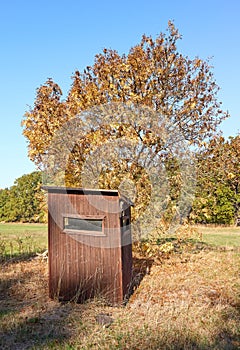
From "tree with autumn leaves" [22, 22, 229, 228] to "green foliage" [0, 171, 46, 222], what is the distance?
25.5m

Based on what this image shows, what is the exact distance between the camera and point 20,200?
35.1 meters

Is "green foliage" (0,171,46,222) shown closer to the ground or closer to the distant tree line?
the distant tree line

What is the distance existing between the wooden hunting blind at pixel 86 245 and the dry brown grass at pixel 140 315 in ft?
0.92

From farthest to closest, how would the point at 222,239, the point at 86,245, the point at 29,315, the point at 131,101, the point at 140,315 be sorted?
the point at 222,239, the point at 131,101, the point at 86,245, the point at 140,315, the point at 29,315

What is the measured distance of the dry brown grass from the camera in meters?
4.18

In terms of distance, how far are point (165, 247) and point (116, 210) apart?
9.22 feet

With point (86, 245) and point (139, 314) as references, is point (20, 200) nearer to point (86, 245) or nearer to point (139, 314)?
point (86, 245)

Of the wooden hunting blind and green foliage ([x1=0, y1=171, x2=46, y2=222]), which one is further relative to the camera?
green foliage ([x1=0, y1=171, x2=46, y2=222])

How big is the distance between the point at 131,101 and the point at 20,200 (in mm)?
29088

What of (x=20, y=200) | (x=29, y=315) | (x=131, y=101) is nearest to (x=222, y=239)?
(x=131, y=101)

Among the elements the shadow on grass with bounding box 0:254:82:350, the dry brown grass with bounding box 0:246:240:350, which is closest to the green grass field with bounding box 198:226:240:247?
the dry brown grass with bounding box 0:246:240:350

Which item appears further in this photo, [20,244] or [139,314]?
[20,244]

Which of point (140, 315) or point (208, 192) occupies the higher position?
point (208, 192)

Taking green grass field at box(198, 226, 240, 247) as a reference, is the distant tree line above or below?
above
